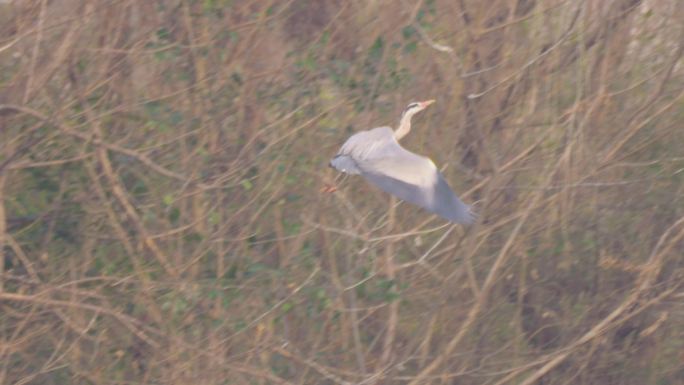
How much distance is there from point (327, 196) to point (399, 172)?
125 centimetres

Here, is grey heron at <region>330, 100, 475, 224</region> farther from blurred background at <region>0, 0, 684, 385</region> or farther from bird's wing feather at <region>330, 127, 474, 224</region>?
blurred background at <region>0, 0, 684, 385</region>

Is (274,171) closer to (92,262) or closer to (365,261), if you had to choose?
(365,261)

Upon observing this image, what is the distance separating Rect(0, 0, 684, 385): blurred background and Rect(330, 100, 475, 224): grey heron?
520 mm

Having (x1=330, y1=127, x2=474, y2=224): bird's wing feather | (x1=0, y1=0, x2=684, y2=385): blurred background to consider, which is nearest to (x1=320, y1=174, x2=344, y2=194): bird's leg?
(x1=0, y1=0, x2=684, y2=385): blurred background

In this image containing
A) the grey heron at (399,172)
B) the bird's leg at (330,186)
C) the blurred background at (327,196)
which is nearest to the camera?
the grey heron at (399,172)

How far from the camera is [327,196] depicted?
5738mm

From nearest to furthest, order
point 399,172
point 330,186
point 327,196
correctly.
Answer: point 399,172, point 330,186, point 327,196

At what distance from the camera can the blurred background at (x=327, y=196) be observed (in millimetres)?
5375

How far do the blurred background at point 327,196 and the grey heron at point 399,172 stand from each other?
0.52 metres

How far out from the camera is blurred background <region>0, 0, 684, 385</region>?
17.6ft

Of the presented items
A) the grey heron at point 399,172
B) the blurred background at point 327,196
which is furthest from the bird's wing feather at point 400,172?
the blurred background at point 327,196

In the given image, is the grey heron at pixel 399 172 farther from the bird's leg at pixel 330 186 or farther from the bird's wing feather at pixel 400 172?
the bird's leg at pixel 330 186

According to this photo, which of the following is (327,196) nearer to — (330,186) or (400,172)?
(330,186)

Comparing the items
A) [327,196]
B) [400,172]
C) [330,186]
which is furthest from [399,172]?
[327,196]
